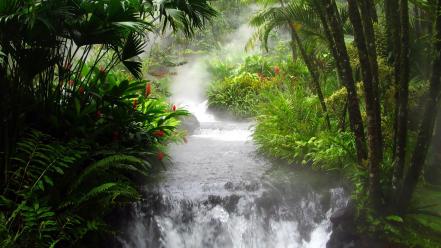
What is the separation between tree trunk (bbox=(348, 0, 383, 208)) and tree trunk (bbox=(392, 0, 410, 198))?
0.19 m

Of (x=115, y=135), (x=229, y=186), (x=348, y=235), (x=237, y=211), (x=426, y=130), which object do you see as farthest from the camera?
(x=229, y=186)

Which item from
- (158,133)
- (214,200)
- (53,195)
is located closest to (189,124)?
(158,133)

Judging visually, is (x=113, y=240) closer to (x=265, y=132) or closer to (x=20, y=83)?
(x=20, y=83)

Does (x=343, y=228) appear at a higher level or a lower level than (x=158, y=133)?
lower

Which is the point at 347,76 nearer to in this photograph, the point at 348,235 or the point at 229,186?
the point at 348,235

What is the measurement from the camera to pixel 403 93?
3.76 m

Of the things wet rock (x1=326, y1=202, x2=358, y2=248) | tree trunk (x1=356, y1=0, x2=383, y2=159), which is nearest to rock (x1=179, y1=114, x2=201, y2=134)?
wet rock (x1=326, y1=202, x2=358, y2=248)

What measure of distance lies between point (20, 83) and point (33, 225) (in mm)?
1539

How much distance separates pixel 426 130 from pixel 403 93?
0.39 metres

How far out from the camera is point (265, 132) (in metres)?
6.82

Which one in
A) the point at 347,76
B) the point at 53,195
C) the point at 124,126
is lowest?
the point at 53,195

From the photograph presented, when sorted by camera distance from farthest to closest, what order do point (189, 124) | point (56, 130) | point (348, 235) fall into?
point (189, 124)
point (56, 130)
point (348, 235)

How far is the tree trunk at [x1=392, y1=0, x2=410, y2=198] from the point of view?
371 cm

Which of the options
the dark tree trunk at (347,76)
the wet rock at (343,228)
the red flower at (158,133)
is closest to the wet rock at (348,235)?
the wet rock at (343,228)
